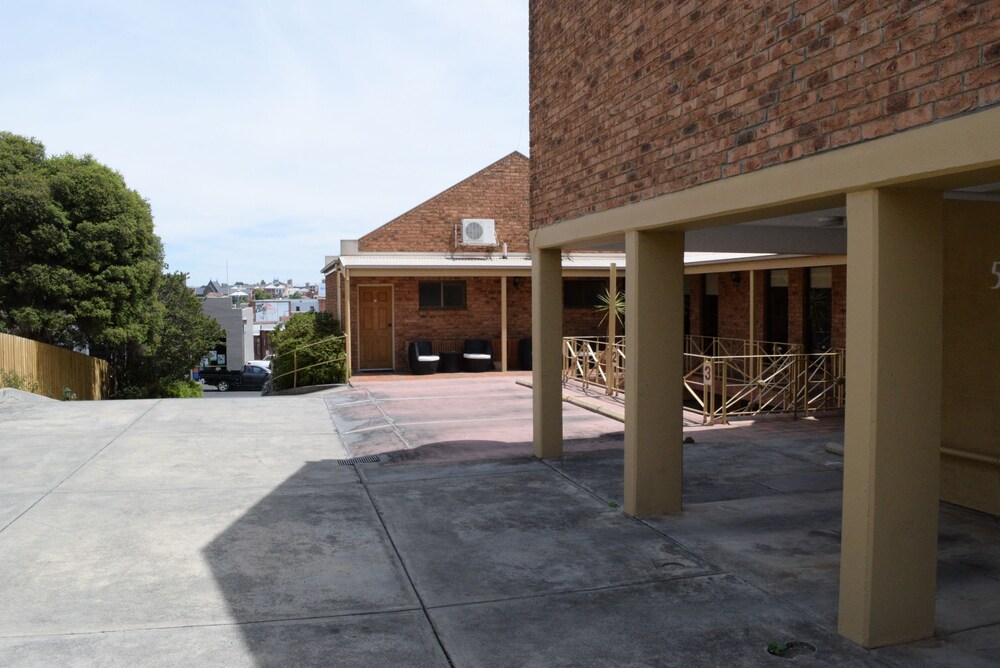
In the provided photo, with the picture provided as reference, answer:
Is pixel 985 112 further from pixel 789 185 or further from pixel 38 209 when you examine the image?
pixel 38 209

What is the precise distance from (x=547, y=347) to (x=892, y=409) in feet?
17.3

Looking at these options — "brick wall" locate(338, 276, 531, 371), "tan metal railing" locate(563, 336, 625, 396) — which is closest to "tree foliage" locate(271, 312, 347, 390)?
"brick wall" locate(338, 276, 531, 371)

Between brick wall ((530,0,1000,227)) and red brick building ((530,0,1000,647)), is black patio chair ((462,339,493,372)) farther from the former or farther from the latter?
brick wall ((530,0,1000,227))

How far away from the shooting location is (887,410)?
4.20 metres

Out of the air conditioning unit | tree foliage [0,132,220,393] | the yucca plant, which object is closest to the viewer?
the yucca plant

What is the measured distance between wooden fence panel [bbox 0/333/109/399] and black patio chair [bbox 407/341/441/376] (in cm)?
839

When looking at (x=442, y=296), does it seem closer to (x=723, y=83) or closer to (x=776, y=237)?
(x=776, y=237)

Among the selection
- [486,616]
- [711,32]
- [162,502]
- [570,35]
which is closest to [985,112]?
[711,32]

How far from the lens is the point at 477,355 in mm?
20125

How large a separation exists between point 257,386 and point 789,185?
3744 cm

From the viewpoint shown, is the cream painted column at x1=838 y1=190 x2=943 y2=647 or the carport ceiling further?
the carport ceiling

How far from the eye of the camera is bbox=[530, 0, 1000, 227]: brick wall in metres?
3.76

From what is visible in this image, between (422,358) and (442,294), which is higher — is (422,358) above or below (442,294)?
below


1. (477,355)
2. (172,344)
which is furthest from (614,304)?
(172,344)
